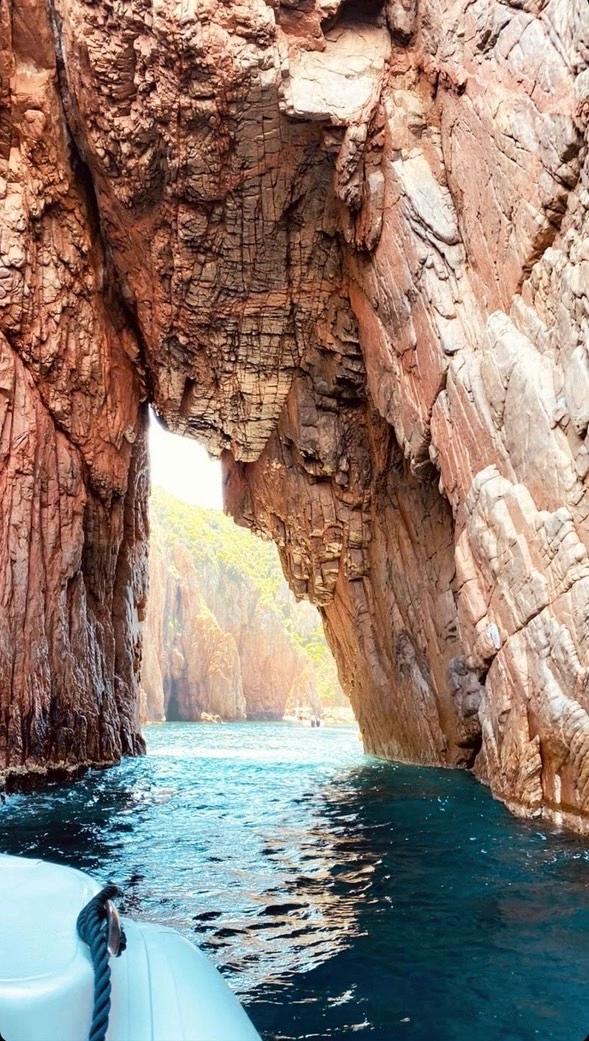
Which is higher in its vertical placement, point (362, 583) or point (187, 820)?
point (362, 583)

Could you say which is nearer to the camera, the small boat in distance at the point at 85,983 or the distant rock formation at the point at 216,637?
the small boat in distance at the point at 85,983

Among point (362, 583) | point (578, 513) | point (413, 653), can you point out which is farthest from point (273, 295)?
point (578, 513)

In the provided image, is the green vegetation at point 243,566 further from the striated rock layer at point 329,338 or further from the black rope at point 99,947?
the black rope at point 99,947

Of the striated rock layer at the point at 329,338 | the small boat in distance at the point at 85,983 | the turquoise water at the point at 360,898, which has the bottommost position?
the turquoise water at the point at 360,898

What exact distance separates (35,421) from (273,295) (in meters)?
5.84

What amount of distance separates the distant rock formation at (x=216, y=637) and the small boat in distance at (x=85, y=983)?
55051 mm

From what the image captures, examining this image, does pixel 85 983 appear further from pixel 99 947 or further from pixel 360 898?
pixel 360 898

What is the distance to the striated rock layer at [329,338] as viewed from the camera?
32.5ft

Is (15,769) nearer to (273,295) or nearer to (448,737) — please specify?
(448,737)

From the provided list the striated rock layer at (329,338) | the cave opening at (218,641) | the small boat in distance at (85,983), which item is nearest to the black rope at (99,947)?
the small boat in distance at (85,983)

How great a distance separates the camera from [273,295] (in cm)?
1712

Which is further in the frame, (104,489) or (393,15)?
(104,489)

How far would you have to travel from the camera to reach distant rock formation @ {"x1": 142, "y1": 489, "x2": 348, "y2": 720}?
64.8 m

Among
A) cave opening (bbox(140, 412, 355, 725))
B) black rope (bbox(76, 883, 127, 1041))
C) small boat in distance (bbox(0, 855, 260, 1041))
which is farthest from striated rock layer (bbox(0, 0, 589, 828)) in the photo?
cave opening (bbox(140, 412, 355, 725))
